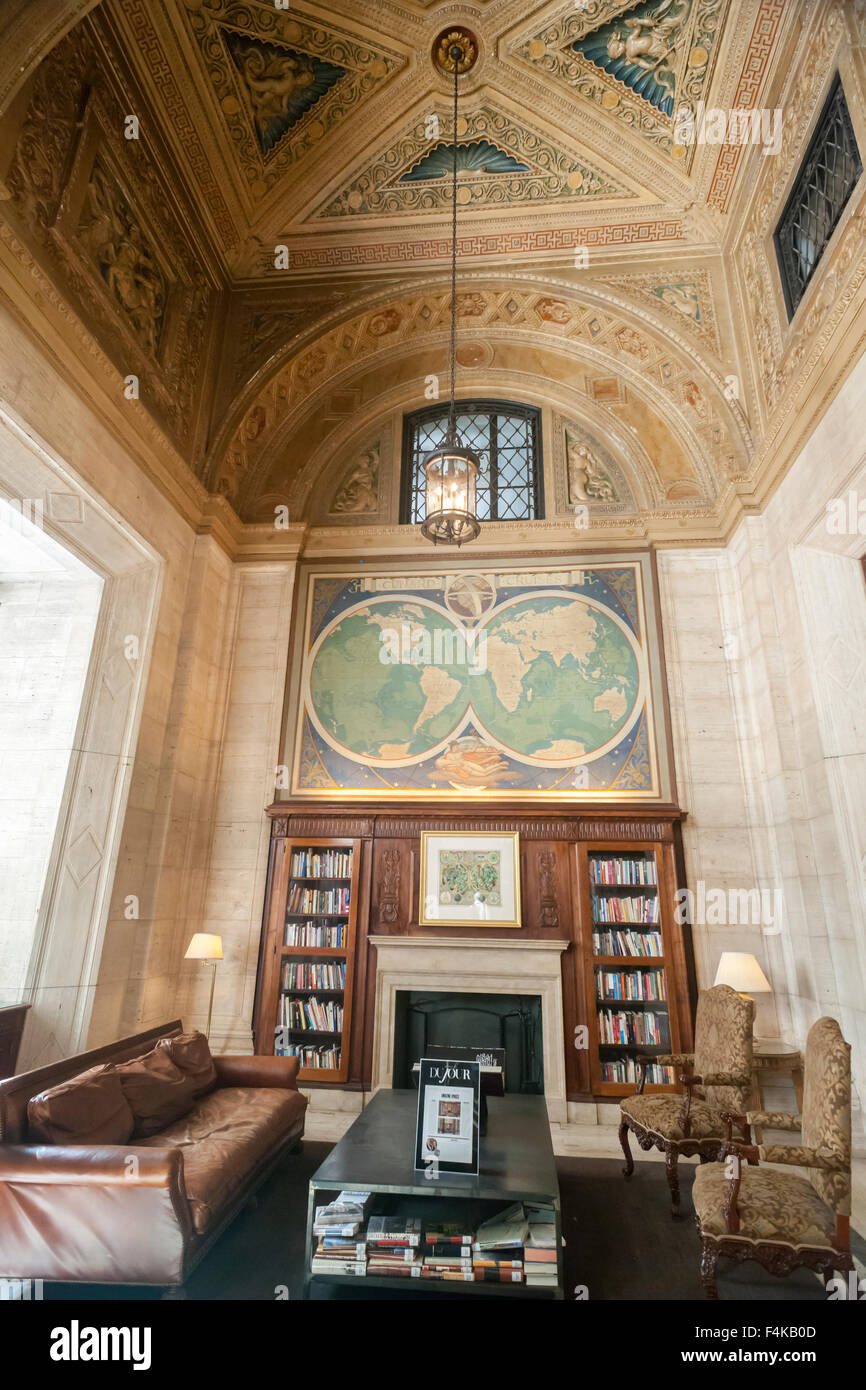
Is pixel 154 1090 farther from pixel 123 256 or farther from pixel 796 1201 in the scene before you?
pixel 123 256

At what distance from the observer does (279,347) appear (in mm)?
7488

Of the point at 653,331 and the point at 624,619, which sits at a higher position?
the point at 653,331

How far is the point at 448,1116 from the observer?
3270 millimetres

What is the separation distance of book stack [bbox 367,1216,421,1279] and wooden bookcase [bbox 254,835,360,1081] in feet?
9.28

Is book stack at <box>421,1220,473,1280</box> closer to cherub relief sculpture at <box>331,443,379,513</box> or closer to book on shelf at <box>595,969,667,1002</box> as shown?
book on shelf at <box>595,969,667,1002</box>

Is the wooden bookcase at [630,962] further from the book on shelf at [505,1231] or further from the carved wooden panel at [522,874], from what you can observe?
the book on shelf at [505,1231]

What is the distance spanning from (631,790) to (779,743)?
1313mm

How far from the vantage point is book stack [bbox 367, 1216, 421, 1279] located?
2.96 m

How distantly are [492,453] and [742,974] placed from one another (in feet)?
19.1

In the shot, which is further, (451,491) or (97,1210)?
(451,491)

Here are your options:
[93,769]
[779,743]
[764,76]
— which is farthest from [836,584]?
[93,769]

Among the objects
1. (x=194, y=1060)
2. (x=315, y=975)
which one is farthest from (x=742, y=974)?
(x=194, y=1060)

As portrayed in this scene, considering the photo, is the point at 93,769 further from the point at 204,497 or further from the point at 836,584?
the point at 836,584

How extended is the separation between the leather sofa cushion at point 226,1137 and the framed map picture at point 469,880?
1.86m
